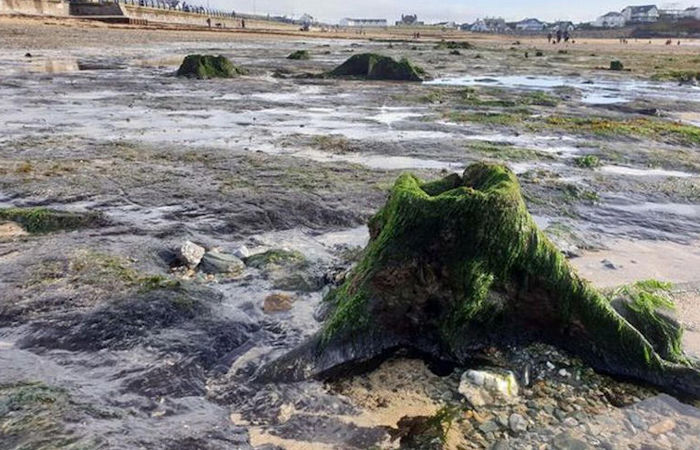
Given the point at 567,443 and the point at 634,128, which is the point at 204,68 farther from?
the point at 567,443

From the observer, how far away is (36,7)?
5566 cm

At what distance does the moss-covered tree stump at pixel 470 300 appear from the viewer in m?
4.23

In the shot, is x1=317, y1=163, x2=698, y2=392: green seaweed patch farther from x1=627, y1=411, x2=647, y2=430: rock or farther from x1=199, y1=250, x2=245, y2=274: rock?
x1=199, y1=250, x2=245, y2=274: rock

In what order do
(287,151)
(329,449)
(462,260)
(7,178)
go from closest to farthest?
1. (329,449)
2. (462,260)
3. (7,178)
4. (287,151)

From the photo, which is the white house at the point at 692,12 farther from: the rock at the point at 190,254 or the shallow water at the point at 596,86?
the rock at the point at 190,254

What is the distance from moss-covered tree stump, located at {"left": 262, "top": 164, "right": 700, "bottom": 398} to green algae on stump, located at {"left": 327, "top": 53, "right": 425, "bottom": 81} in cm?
2366

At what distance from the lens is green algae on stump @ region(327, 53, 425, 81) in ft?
88.4

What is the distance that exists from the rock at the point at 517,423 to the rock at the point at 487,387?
0.57 feet

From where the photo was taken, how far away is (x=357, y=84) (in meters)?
25.0

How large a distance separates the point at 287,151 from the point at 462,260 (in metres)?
7.48

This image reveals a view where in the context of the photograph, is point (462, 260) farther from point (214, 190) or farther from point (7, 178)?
point (7, 178)

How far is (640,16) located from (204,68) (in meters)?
195

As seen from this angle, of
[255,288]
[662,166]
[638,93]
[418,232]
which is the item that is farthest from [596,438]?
[638,93]

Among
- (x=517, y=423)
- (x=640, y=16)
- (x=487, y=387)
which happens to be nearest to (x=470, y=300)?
(x=487, y=387)
